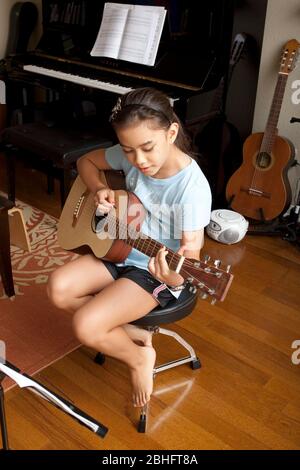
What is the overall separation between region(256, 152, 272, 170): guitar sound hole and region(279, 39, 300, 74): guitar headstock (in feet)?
1.36

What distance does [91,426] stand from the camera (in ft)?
3.02

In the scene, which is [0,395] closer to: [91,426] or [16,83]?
[91,426]

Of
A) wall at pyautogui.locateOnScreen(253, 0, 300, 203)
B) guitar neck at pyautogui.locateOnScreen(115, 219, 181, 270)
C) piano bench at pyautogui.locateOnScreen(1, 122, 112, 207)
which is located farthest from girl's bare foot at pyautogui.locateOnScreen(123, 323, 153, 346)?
wall at pyautogui.locateOnScreen(253, 0, 300, 203)

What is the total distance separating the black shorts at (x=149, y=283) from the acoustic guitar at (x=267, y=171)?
4.18ft

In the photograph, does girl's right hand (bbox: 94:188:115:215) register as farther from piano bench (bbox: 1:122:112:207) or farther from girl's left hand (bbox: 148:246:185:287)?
piano bench (bbox: 1:122:112:207)

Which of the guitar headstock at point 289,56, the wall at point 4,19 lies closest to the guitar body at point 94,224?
the guitar headstock at point 289,56

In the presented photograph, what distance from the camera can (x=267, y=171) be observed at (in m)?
2.49

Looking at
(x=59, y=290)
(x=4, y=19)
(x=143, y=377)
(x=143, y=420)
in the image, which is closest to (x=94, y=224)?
(x=59, y=290)

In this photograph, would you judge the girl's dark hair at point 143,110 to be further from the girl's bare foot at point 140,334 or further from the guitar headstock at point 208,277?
the girl's bare foot at point 140,334

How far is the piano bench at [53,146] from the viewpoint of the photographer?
2328 millimetres

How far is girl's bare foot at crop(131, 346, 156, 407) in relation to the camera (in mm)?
1398

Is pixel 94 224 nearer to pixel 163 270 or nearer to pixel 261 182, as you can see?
pixel 163 270
